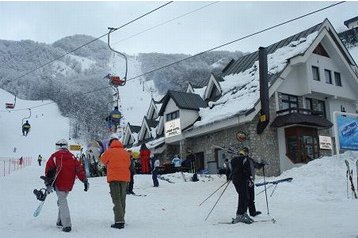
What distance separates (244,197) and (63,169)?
3801mm

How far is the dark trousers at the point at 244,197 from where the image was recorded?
360 inches

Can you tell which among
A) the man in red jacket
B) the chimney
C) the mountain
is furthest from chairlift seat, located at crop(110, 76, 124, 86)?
the mountain

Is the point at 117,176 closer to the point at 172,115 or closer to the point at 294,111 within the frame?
the point at 294,111

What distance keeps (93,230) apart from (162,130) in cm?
2492

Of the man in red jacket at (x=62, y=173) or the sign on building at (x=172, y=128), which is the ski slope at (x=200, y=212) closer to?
the man in red jacket at (x=62, y=173)

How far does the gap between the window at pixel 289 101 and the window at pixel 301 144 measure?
1719 millimetres

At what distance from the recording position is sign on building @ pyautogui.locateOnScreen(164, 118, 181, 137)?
2872 cm

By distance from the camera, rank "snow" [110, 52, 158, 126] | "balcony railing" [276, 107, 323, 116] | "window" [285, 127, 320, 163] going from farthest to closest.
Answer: "snow" [110, 52, 158, 126] → "window" [285, 127, 320, 163] → "balcony railing" [276, 107, 323, 116]

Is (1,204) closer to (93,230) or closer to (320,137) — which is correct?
(93,230)

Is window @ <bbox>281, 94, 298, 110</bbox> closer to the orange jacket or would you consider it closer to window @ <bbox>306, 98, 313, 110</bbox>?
window @ <bbox>306, 98, 313, 110</bbox>

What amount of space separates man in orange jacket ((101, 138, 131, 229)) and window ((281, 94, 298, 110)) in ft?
60.0

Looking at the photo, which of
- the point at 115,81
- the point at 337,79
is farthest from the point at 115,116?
the point at 337,79

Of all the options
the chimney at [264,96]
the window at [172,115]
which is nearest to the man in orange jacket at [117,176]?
the chimney at [264,96]

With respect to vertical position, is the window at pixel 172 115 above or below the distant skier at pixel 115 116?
above
